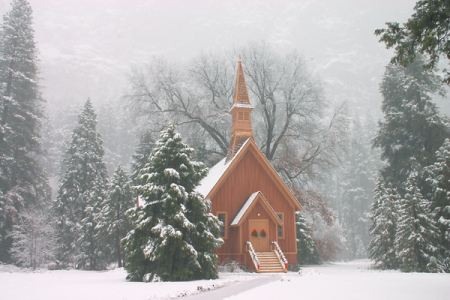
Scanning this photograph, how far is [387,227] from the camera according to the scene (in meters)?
25.8

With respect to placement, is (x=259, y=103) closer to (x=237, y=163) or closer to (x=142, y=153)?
(x=237, y=163)

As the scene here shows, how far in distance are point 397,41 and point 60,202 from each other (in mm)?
32778

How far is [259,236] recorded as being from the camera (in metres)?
21.7

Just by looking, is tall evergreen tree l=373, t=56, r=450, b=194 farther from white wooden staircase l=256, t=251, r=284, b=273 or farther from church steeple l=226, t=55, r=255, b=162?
white wooden staircase l=256, t=251, r=284, b=273

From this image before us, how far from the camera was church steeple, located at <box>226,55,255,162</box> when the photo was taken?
82.8 feet

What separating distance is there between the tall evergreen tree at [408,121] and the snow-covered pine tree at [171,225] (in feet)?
66.3

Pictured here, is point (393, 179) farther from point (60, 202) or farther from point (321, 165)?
point (60, 202)

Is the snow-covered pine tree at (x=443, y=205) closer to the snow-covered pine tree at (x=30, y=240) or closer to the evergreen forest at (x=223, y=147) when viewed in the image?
the evergreen forest at (x=223, y=147)

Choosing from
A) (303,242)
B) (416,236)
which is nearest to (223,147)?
(303,242)

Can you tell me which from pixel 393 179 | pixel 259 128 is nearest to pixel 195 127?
pixel 259 128

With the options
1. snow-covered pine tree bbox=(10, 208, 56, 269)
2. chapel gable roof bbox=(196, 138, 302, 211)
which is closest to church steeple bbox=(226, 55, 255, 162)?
chapel gable roof bbox=(196, 138, 302, 211)

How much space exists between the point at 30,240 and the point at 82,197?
884 centimetres

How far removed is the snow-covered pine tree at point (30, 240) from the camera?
26.8 meters

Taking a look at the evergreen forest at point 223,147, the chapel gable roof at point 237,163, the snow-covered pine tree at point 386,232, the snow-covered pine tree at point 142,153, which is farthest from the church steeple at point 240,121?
the snow-covered pine tree at point 142,153
